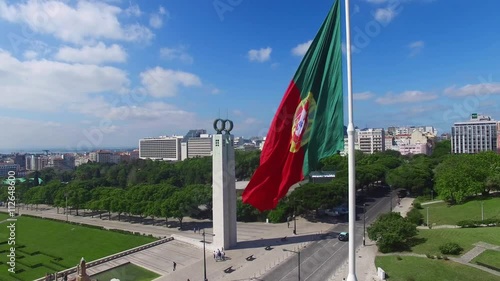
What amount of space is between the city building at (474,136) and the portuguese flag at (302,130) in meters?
125

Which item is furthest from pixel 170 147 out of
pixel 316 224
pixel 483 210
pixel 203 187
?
pixel 483 210

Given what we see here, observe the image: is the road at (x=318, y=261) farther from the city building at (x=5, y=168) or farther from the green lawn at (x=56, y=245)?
the city building at (x=5, y=168)

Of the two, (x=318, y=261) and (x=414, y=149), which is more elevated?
(x=414, y=149)

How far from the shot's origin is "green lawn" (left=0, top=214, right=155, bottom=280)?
104 ft

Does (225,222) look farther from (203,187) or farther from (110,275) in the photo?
(203,187)

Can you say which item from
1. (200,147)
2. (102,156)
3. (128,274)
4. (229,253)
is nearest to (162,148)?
(200,147)

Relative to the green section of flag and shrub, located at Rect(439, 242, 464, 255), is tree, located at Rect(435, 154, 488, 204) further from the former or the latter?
the green section of flag

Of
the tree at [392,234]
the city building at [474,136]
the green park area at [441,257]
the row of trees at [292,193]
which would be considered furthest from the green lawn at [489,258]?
the city building at [474,136]

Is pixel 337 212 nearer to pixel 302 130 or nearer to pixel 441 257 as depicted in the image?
pixel 441 257

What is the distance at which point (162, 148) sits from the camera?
172625mm

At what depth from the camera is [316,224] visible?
42.4 metres

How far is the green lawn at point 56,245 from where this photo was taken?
104 feet

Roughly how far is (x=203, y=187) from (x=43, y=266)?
74.1 feet

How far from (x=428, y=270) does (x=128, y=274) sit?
77.7 ft
